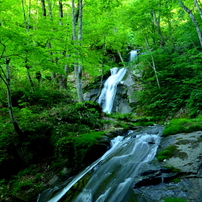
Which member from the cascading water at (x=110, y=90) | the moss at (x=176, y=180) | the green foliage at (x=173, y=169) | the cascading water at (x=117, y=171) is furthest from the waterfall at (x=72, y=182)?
the cascading water at (x=110, y=90)

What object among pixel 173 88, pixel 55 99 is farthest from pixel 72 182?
pixel 173 88

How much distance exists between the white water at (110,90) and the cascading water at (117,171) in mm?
9060

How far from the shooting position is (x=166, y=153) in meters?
4.67

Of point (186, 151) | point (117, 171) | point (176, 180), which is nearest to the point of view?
point (176, 180)

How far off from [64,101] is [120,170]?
591 cm

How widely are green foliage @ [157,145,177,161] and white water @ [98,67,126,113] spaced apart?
10156 mm

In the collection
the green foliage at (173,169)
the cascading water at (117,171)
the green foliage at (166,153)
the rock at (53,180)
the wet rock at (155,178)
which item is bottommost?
the rock at (53,180)

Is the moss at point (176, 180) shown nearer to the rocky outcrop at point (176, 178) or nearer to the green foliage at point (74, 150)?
the rocky outcrop at point (176, 178)

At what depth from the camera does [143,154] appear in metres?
5.23

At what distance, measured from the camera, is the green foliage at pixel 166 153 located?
14.8 feet

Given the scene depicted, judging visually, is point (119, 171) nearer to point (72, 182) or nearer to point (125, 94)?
point (72, 182)

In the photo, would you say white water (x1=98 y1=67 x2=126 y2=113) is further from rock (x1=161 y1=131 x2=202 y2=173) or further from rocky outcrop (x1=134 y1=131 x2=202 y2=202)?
rocky outcrop (x1=134 y1=131 x2=202 y2=202)

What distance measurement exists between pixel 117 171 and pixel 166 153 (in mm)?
1482

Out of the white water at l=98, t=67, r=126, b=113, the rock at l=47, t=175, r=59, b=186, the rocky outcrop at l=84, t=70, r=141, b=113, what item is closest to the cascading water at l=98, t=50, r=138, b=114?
the white water at l=98, t=67, r=126, b=113
